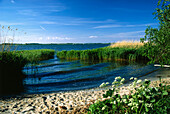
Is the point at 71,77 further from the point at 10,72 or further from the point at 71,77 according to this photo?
the point at 10,72

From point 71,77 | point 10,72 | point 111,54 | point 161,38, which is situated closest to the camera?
point 161,38

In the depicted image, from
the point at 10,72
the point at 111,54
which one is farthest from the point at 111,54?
the point at 10,72

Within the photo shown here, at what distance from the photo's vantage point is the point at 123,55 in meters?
19.5

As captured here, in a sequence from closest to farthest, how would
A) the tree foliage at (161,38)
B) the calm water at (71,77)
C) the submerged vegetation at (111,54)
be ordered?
the tree foliage at (161,38) < the calm water at (71,77) < the submerged vegetation at (111,54)

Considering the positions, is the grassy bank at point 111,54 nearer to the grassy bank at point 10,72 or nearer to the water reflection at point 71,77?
the water reflection at point 71,77

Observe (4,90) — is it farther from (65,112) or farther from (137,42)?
(137,42)

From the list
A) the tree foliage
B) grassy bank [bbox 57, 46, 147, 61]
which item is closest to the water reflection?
the tree foliage

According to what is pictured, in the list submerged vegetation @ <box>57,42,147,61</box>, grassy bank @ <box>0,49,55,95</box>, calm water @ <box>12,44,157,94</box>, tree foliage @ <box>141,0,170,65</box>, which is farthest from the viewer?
submerged vegetation @ <box>57,42,147,61</box>

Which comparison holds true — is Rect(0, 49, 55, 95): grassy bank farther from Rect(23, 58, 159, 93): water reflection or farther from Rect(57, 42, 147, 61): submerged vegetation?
Rect(57, 42, 147, 61): submerged vegetation

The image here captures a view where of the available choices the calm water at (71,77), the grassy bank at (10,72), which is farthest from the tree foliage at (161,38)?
the grassy bank at (10,72)

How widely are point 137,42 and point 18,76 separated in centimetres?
2028

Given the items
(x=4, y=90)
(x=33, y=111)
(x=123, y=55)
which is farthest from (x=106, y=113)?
(x=123, y=55)

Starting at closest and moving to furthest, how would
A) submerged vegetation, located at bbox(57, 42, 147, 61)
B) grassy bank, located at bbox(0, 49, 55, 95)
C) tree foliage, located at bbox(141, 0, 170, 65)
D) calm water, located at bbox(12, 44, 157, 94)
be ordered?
tree foliage, located at bbox(141, 0, 170, 65) → grassy bank, located at bbox(0, 49, 55, 95) → calm water, located at bbox(12, 44, 157, 94) → submerged vegetation, located at bbox(57, 42, 147, 61)

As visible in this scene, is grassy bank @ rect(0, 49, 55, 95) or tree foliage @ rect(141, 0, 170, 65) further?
grassy bank @ rect(0, 49, 55, 95)
